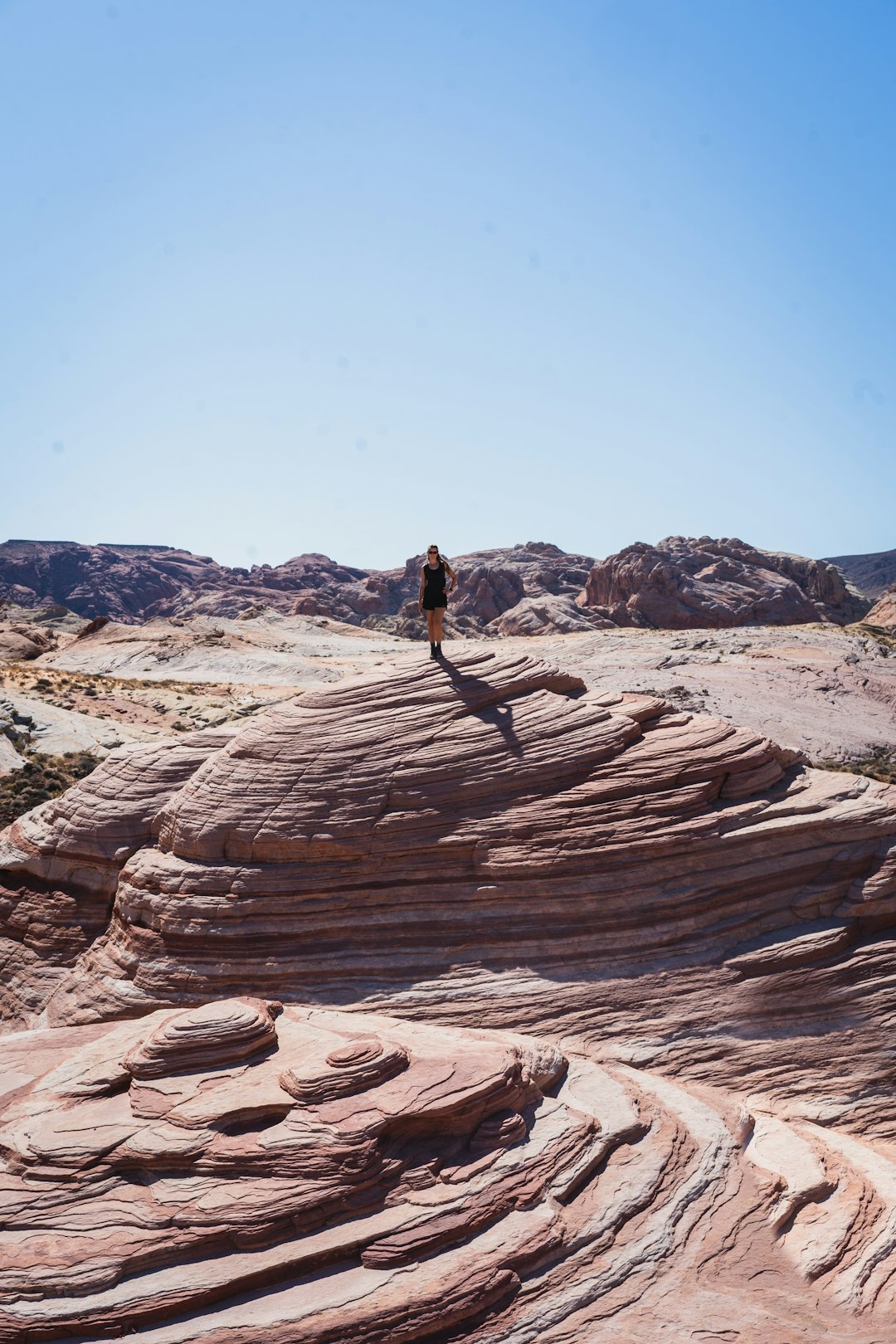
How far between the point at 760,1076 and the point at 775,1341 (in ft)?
14.7

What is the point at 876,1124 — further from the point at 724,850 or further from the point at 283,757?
the point at 283,757

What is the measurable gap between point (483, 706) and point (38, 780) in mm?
18869

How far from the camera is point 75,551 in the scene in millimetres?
175125

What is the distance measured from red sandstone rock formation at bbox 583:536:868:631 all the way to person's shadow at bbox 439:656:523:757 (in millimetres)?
66553

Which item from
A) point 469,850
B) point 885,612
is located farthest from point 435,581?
point 885,612

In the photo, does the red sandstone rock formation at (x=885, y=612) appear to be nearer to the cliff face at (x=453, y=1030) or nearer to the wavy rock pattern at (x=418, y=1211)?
the cliff face at (x=453, y=1030)

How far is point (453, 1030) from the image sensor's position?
11.2 meters

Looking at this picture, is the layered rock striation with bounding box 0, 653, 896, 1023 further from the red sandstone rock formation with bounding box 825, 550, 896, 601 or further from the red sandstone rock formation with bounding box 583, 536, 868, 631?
the red sandstone rock formation with bounding box 825, 550, 896, 601

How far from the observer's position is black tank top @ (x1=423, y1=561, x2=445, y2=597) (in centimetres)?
1591

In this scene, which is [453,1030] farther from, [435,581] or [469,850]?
[435,581]

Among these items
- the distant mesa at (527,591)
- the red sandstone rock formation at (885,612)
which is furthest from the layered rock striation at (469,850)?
the distant mesa at (527,591)

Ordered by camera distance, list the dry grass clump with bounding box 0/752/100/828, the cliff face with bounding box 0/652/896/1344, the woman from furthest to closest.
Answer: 1. the dry grass clump with bounding box 0/752/100/828
2. the woman
3. the cliff face with bounding box 0/652/896/1344

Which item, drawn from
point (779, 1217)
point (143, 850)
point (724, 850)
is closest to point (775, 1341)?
point (779, 1217)

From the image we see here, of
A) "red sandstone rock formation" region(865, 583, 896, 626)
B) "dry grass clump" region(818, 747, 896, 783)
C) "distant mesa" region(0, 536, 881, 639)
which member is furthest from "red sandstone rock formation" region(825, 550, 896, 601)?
"dry grass clump" region(818, 747, 896, 783)
